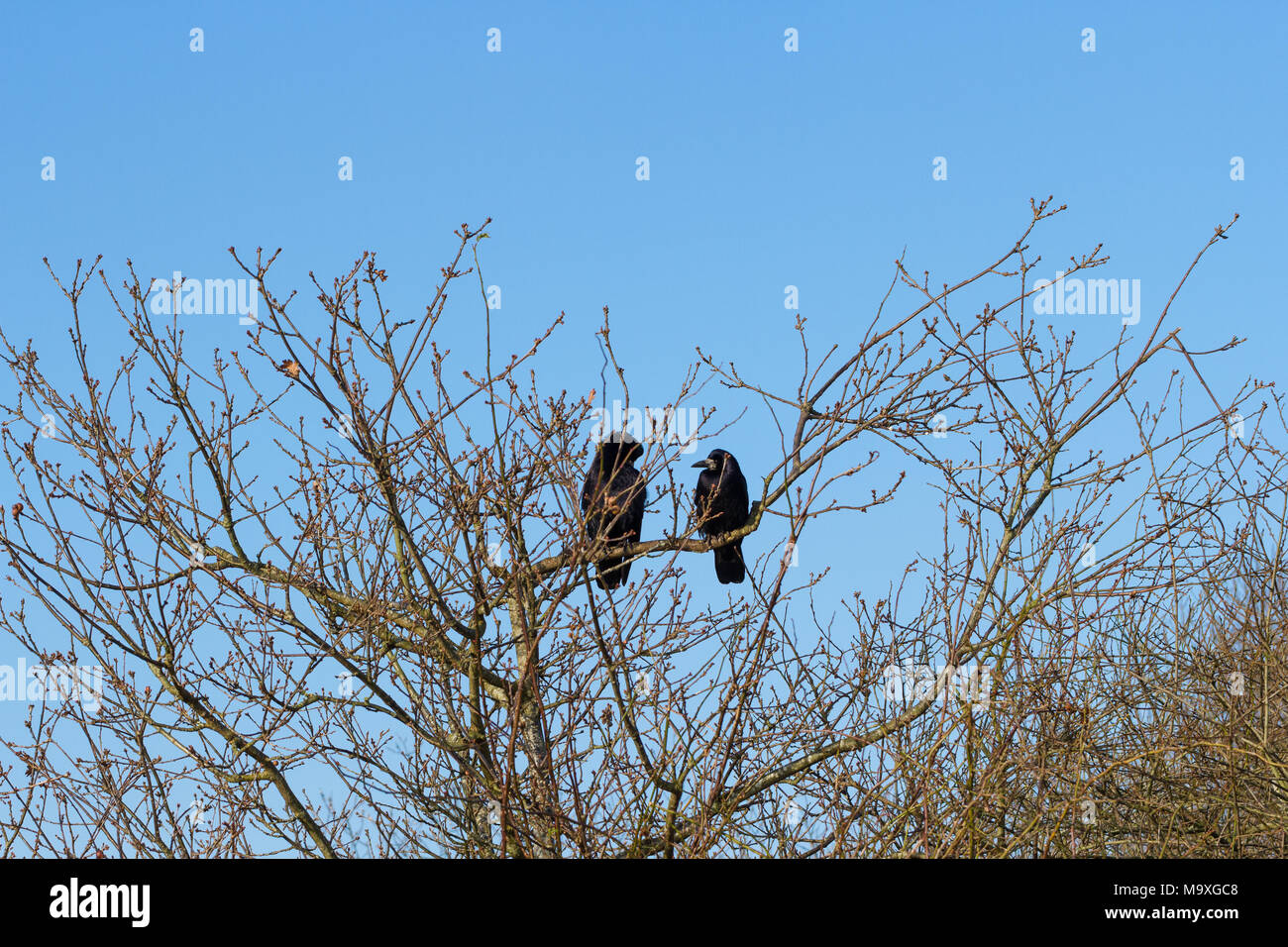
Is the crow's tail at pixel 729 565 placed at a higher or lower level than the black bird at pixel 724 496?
lower

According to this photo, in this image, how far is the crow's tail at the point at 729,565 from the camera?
7.98 m

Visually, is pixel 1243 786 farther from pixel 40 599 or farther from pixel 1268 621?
pixel 40 599

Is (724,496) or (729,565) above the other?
(724,496)

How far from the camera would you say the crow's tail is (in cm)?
798

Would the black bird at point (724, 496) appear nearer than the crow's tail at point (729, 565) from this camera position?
No

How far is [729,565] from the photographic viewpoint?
808cm

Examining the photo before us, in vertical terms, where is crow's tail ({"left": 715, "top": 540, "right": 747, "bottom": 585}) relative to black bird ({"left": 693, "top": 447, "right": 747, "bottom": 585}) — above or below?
below

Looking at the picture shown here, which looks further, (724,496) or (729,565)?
(724,496)

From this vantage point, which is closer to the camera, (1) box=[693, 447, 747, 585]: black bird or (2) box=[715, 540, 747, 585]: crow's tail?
(2) box=[715, 540, 747, 585]: crow's tail
